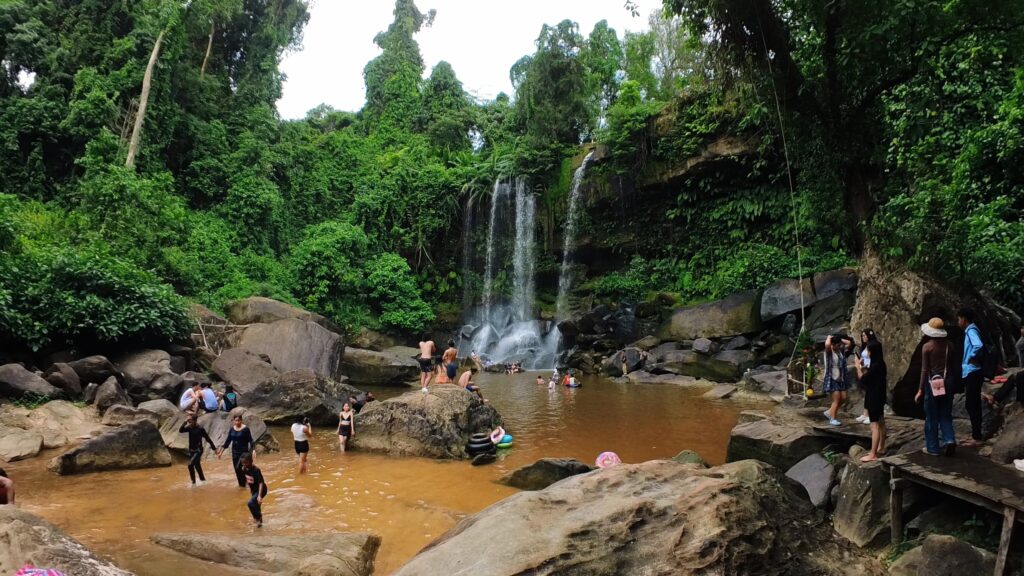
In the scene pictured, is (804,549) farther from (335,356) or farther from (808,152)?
(335,356)

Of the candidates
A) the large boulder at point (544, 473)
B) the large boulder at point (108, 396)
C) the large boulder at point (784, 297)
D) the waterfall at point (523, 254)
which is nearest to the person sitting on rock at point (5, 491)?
the large boulder at point (544, 473)

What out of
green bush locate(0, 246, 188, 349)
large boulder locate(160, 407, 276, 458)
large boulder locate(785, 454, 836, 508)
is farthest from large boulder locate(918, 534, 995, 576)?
green bush locate(0, 246, 188, 349)

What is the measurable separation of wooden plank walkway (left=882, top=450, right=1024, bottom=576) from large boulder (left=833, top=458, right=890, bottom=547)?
0.66ft

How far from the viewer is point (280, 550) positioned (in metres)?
5.59

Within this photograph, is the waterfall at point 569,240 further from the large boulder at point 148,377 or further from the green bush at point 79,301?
the large boulder at point 148,377

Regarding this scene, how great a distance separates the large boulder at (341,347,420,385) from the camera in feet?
64.9

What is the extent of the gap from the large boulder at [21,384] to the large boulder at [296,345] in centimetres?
562

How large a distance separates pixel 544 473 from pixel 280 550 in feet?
12.8

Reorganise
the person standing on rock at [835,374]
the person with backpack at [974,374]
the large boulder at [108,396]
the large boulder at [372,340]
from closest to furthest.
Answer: the person with backpack at [974,374], the person standing on rock at [835,374], the large boulder at [108,396], the large boulder at [372,340]

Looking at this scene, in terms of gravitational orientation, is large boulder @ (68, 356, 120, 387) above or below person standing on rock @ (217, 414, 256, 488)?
above

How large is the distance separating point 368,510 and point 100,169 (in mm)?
19882

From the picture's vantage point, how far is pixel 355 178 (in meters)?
33.6

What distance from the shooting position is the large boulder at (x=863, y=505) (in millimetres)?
5445

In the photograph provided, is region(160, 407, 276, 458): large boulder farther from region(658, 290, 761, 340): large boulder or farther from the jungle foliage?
region(658, 290, 761, 340): large boulder
